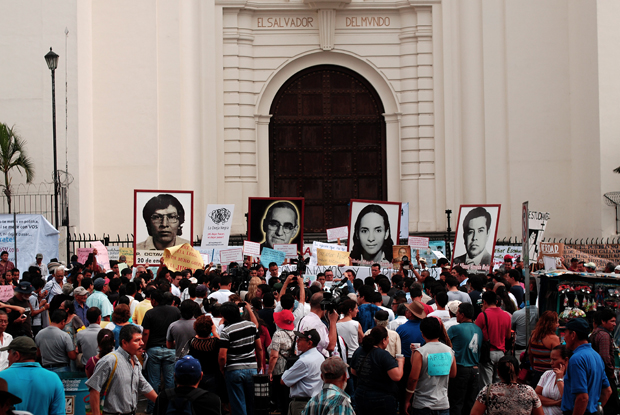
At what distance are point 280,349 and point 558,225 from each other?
55.7 feet

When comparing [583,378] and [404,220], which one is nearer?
[583,378]

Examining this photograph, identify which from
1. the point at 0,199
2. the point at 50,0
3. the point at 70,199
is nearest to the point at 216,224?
the point at 70,199

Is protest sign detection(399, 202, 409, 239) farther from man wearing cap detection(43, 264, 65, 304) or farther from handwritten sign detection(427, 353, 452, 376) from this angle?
handwritten sign detection(427, 353, 452, 376)

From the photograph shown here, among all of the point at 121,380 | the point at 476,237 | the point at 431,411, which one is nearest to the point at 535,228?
the point at 476,237

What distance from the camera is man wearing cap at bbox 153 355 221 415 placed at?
5.71 meters

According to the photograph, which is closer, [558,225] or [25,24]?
[25,24]

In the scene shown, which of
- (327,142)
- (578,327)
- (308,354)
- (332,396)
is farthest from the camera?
(327,142)

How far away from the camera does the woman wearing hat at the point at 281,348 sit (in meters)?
8.38

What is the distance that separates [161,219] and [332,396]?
1311 centimetres

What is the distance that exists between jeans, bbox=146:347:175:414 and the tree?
1262 cm

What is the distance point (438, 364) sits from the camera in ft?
23.8

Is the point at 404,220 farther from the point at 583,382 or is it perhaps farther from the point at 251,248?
the point at 583,382

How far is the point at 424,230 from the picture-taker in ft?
78.2

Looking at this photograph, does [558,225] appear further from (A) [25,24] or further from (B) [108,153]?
(A) [25,24]
